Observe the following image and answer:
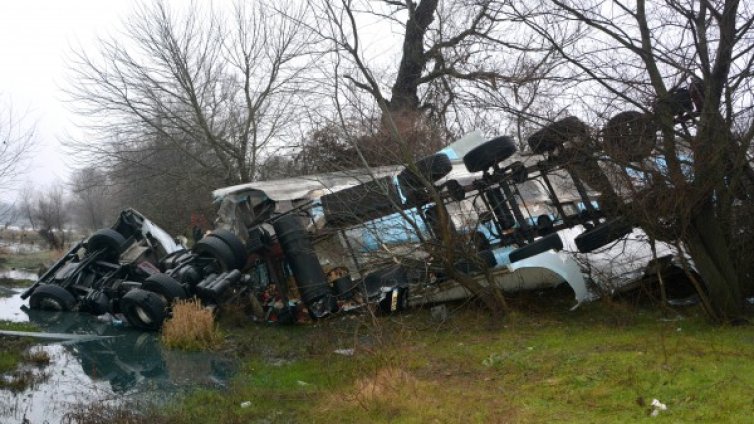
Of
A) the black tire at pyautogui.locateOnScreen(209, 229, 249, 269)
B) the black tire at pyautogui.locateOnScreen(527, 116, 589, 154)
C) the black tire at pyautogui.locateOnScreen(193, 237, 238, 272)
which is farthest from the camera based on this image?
the black tire at pyautogui.locateOnScreen(209, 229, 249, 269)

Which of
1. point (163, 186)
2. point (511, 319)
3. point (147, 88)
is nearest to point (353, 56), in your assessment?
point (511, 319)

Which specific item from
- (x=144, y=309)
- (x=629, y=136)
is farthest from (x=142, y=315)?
(x=629, y=136)

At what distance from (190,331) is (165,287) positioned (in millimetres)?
1916

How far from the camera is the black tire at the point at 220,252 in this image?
37.7ft

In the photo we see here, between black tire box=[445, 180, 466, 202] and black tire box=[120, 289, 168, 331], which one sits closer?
black tire box=[445, 180, 466, 202]

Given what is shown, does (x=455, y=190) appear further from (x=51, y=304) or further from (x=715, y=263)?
(x=51, y=304)

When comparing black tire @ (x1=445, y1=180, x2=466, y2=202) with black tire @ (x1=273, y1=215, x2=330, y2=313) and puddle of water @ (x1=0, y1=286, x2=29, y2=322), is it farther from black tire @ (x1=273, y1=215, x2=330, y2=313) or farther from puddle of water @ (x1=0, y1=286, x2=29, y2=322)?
puddle of water @ (x1=0, y1=286, x2=29, y2=322)

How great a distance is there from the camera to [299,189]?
1191 centimetres

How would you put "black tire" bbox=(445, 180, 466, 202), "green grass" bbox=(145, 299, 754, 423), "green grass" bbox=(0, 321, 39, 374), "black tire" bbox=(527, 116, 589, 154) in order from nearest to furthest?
"green grass" bbox=(145, 299, 754, 423) < "green grass" bbox=(0, 321, 39, 374) < "black tire" bbox=(527, 116, 589, 154) < "black tire" bbox=(445, 180, 466, 202)

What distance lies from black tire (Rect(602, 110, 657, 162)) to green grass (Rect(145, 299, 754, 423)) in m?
2.02

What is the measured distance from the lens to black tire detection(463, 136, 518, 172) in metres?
9.13

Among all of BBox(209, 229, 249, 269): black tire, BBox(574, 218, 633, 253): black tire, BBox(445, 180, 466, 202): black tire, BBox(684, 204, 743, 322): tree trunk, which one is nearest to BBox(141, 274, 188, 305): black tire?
BBox(209, 229, 249, 269): black tire

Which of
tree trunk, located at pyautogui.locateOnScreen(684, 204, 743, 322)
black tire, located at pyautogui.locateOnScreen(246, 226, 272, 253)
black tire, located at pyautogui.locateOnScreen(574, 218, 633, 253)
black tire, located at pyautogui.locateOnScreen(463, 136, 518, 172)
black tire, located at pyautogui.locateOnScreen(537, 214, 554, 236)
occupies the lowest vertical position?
tree trunk, located at pyautogui.locateOnScreen(684, 204, 743, 322)

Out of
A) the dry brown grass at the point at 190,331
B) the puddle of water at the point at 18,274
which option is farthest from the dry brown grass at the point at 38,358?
the puddle of water at the point at 18,274
